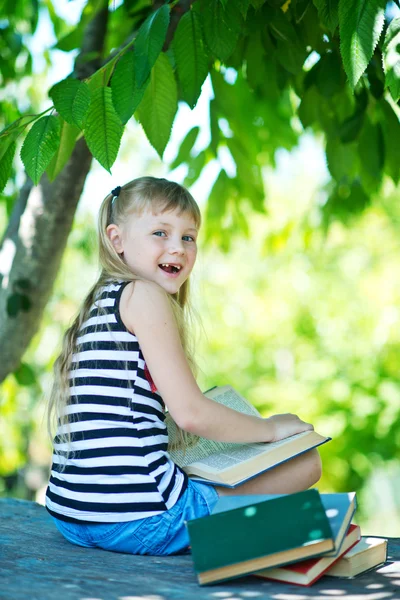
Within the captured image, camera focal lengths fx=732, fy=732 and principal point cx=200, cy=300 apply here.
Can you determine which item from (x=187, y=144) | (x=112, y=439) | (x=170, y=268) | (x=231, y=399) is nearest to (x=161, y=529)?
(x=112, y=439)

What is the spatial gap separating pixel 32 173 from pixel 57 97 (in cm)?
18

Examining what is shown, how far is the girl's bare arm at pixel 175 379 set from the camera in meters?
1.92

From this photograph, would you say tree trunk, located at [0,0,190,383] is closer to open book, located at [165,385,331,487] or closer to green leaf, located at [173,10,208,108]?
open book, located at [165,385,331,487]

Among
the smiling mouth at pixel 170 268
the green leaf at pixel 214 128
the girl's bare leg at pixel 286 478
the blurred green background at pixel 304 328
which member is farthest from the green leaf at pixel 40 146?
the blurred green background at pixel 304 328

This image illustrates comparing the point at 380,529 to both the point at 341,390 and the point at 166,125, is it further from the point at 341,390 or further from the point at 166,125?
the point at 166,125

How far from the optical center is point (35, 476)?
46.8 feet

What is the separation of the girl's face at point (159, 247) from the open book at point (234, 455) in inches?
16.2

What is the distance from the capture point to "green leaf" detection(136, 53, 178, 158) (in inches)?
75.8

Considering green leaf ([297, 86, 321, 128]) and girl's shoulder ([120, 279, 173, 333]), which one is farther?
green leaf ([297, 86, 321, 128])

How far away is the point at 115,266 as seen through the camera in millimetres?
2234

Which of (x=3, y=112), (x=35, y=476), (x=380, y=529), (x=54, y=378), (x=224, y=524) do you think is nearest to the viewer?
(x=224, y=524)

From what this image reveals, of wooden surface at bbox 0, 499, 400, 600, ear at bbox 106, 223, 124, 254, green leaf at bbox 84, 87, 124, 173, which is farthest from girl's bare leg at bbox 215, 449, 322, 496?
green leaf at bbox 84, 87, 124, 173

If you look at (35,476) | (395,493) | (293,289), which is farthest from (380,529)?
(35,476)

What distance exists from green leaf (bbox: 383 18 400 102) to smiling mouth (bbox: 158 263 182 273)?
0.91 meters
